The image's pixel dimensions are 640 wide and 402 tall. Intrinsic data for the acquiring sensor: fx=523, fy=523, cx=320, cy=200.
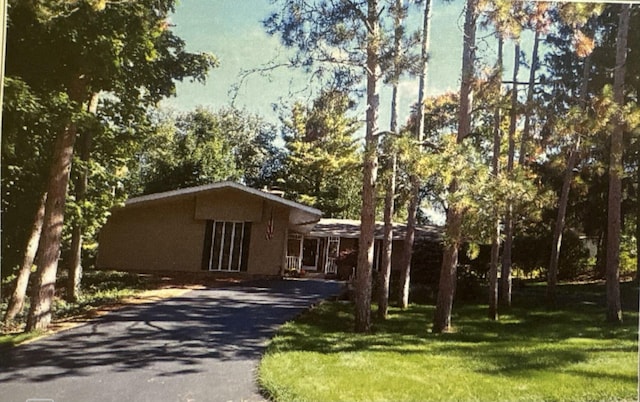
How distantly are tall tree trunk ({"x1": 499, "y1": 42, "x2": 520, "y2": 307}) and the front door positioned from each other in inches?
45.5

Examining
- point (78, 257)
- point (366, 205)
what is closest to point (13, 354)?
point (78, 257)

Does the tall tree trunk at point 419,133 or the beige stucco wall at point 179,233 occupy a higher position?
the tall tree trunk at point 419,133

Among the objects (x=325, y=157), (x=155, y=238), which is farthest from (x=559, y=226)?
(x=155, y=238)

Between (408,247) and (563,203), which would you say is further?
(408,247)

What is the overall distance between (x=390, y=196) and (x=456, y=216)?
46 cm

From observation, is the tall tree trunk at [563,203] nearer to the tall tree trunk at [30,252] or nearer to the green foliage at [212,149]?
the green foliage at [212,149]

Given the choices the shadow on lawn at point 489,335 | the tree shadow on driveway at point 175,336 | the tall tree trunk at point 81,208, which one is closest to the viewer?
the tree shadow on driveway at point 175,336

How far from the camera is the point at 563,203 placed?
10.1ft

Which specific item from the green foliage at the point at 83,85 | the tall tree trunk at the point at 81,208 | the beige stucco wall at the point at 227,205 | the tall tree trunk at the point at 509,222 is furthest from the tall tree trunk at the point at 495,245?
the tall tree trunk at the point at 81,208

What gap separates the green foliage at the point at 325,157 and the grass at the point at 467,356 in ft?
2.28

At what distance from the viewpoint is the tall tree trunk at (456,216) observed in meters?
3.03

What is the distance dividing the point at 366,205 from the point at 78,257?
1.90 meters

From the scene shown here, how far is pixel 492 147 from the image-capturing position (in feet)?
10.2

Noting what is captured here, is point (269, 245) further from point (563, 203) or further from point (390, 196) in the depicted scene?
point (563, 203)
